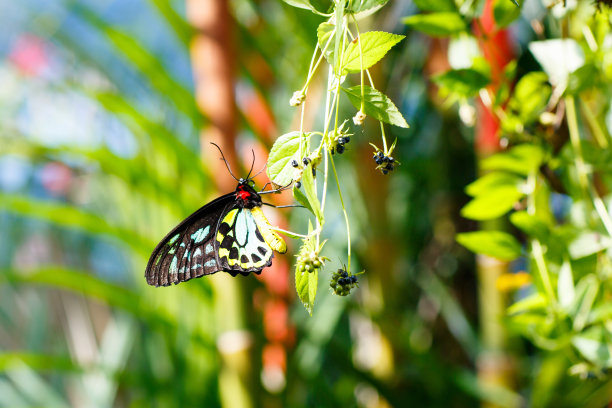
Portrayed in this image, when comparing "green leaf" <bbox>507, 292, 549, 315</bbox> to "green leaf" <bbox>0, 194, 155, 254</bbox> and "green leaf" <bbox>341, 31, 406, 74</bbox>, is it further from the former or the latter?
"green leaf" <bbox>0, 194, 155, 254</bbox>

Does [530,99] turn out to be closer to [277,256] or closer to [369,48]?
[369,48]

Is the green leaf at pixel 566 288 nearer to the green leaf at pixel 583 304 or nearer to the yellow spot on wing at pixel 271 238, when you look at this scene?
the green leaf at pixel 583 304

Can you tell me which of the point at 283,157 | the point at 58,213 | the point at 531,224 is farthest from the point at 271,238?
the point at 58,213

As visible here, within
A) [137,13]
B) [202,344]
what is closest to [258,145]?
[202,344]

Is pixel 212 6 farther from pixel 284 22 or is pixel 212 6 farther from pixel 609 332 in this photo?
pixel 609 332

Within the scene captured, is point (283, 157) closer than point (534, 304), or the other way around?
point (283, 157)
